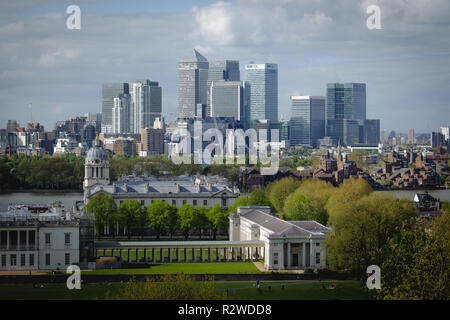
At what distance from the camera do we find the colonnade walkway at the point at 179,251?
45344 millimetres

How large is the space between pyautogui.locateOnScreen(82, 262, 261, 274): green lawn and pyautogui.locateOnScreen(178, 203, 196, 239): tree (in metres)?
10.7

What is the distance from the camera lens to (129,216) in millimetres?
56375

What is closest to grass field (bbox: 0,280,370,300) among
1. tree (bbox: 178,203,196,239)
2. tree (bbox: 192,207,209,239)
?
tree (bbox: 178,203,196,239)

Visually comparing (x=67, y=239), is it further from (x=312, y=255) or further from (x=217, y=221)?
(x=217, y=221)

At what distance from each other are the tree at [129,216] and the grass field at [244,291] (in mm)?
20108

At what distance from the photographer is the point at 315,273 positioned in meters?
40.2

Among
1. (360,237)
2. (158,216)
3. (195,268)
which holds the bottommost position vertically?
(195,268)

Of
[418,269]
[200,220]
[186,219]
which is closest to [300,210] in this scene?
[200,220]

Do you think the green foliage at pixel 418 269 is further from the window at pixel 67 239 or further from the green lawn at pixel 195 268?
the window at pixel 67 239

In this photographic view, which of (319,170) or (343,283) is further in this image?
(319,170)

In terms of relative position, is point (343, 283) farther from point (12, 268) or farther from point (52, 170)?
point (52, 170)

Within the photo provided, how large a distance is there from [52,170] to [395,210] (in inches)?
2610

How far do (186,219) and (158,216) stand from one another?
1.97 metres
